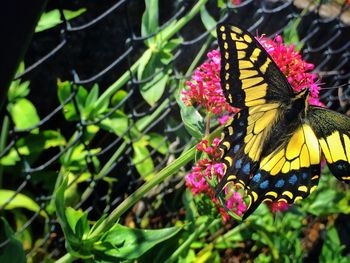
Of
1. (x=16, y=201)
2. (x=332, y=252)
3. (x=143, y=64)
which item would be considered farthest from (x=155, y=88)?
(x=332, y=252)

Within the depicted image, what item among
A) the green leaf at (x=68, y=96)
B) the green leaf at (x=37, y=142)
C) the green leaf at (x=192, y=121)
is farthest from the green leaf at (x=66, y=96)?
the green leaf at (x=192, y=121)

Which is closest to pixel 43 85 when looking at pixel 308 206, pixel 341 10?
A: pixel 308 206

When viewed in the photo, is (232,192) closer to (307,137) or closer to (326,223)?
(307,137)

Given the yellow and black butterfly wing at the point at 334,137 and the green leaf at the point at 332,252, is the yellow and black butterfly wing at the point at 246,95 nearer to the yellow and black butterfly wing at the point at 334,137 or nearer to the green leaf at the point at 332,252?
the yellow and black butterfly wing at the point at 334,137

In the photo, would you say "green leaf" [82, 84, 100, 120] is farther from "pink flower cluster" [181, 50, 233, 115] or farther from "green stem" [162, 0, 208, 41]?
"pink flower cluster" [181, 50, 233, 115]

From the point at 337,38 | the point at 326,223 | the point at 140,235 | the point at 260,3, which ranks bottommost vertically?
the point at 326,223

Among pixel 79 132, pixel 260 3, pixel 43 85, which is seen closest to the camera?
pixel 79 132
